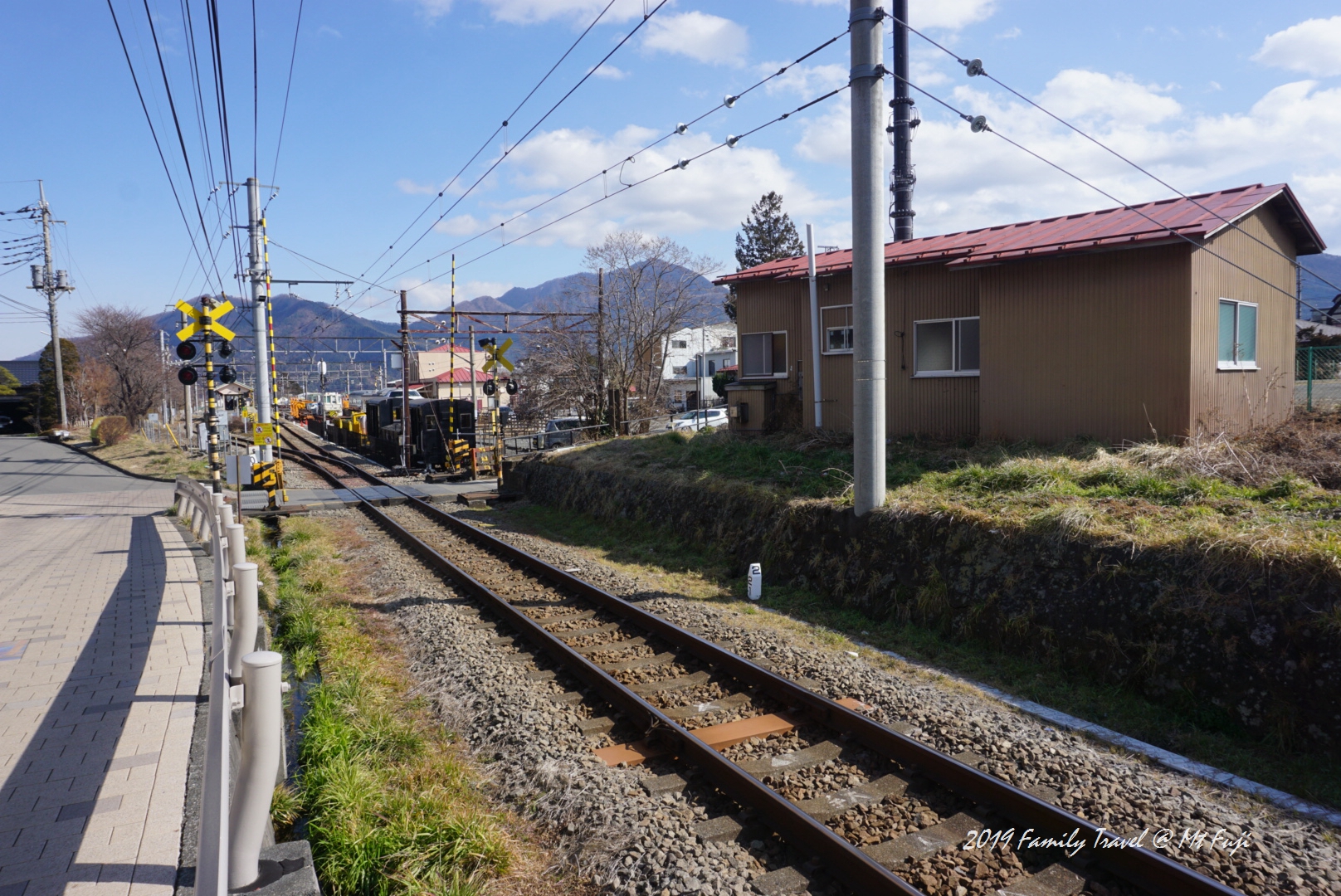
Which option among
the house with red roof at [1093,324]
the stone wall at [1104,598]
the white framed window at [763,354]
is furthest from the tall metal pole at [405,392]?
the stone wall at [1104,598]

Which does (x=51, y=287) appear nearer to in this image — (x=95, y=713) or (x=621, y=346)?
(x=621, y=346)

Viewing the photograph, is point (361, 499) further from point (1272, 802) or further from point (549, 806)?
point (1272, 802)

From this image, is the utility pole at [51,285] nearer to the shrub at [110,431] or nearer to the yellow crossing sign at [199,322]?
the shrub at [110,431]

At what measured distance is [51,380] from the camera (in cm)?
5141

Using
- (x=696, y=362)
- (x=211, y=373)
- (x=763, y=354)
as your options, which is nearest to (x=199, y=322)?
(x=211, y=373)

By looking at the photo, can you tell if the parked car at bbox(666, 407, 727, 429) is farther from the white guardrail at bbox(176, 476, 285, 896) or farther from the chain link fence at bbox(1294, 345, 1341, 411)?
the white guardrail at bbox(176, 476, 285, 896)

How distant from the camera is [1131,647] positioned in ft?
21.8

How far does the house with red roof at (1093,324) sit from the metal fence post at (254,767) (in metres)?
10.9

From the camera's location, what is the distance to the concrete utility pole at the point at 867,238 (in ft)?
30.8

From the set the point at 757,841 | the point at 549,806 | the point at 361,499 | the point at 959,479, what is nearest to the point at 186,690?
the point at 549,806

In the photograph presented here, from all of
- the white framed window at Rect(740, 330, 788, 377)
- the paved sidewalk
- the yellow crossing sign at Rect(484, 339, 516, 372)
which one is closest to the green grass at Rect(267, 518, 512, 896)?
the paved sidewalk

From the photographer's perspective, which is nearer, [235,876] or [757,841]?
[235,876]

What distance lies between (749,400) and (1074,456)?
24.7 ft

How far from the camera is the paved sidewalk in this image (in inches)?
151
